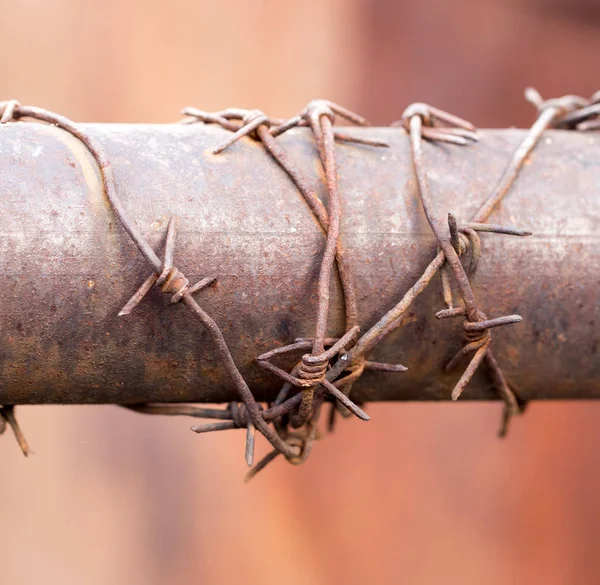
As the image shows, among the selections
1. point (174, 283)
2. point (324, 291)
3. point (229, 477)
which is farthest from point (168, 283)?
point (229, 477)

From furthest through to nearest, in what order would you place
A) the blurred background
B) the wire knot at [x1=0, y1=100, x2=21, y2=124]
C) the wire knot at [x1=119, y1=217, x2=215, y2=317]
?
the blurred background, the wire knot at [x1=0, y1=100, x2=21, y2=124], the wire knot at [x1=119, y1=217, x2=215, y2=317]

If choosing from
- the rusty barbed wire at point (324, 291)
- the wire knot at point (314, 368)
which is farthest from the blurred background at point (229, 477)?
the wire knot at point (314, 368)

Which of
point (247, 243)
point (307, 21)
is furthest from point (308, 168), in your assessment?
point (307, 21)

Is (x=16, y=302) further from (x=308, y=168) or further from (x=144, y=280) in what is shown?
(x=308, y=168)

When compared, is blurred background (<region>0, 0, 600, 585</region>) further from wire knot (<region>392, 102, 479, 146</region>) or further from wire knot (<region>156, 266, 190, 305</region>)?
wire knot (<region>156, 266, 190, 305</region>)

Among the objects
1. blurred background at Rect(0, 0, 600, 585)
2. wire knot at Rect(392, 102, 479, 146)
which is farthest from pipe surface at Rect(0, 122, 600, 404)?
blurred background at Rect(0, 0, 600, 585)

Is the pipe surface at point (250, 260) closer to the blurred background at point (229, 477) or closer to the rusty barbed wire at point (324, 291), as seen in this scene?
the rusty barbed wire at point (324, 291)

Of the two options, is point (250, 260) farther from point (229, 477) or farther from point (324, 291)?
point (229, 477)
